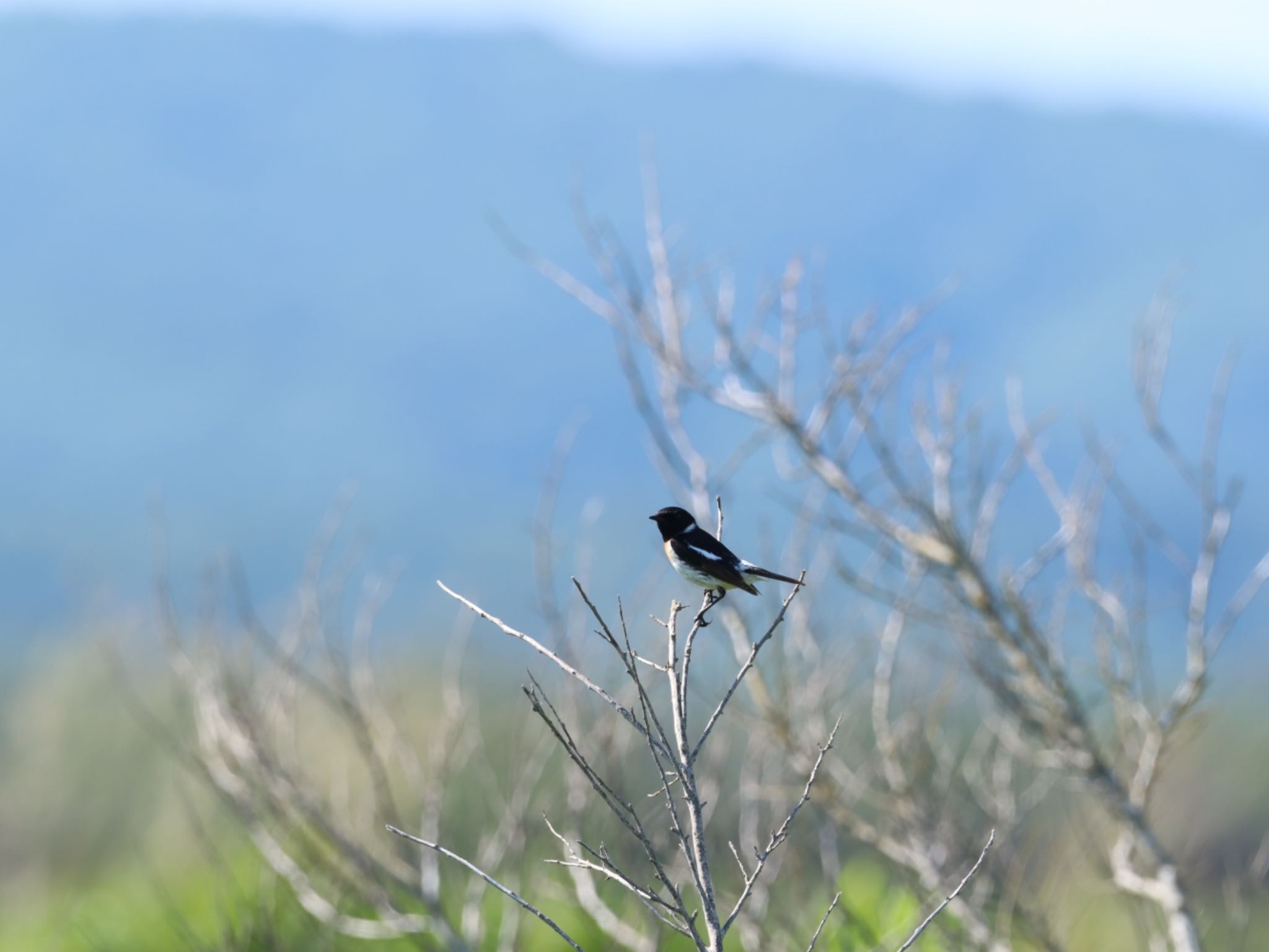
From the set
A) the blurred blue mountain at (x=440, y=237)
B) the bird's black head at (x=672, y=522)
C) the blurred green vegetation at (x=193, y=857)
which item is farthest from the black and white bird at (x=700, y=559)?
Answer: the blurred blue mountain at (x=440, y=237)

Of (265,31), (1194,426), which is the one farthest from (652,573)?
(265,31)

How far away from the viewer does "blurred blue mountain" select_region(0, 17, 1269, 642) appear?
135000 millimetres

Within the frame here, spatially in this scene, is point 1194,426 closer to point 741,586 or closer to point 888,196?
point 888,196

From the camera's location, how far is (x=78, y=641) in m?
26.7

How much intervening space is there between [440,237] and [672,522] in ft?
544

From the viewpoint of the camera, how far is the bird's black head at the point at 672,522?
11.4 ft

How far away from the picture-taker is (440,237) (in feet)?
539

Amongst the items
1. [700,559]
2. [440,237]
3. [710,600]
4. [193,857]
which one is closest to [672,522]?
[700,559]

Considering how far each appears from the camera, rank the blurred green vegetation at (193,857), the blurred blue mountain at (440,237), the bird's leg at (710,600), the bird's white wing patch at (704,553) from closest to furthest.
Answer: the bird's leg at (710,600)
the bird's white wing patch at (704,553)
the blurred green vegetation at (193,857)
the blurred blue mountain at (440,237)

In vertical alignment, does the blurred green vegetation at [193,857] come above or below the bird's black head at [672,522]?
below

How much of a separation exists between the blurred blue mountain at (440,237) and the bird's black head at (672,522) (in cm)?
10835

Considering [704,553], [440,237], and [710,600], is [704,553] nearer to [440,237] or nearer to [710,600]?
[710,600]

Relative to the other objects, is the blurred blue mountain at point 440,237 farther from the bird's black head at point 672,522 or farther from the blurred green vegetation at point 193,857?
the bird's black head at point 672,522

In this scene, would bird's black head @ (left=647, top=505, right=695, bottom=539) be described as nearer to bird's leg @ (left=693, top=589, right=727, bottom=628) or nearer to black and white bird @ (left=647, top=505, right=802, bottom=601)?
black and white bird @ (left=647, top=505, right=802, bottom=601)
